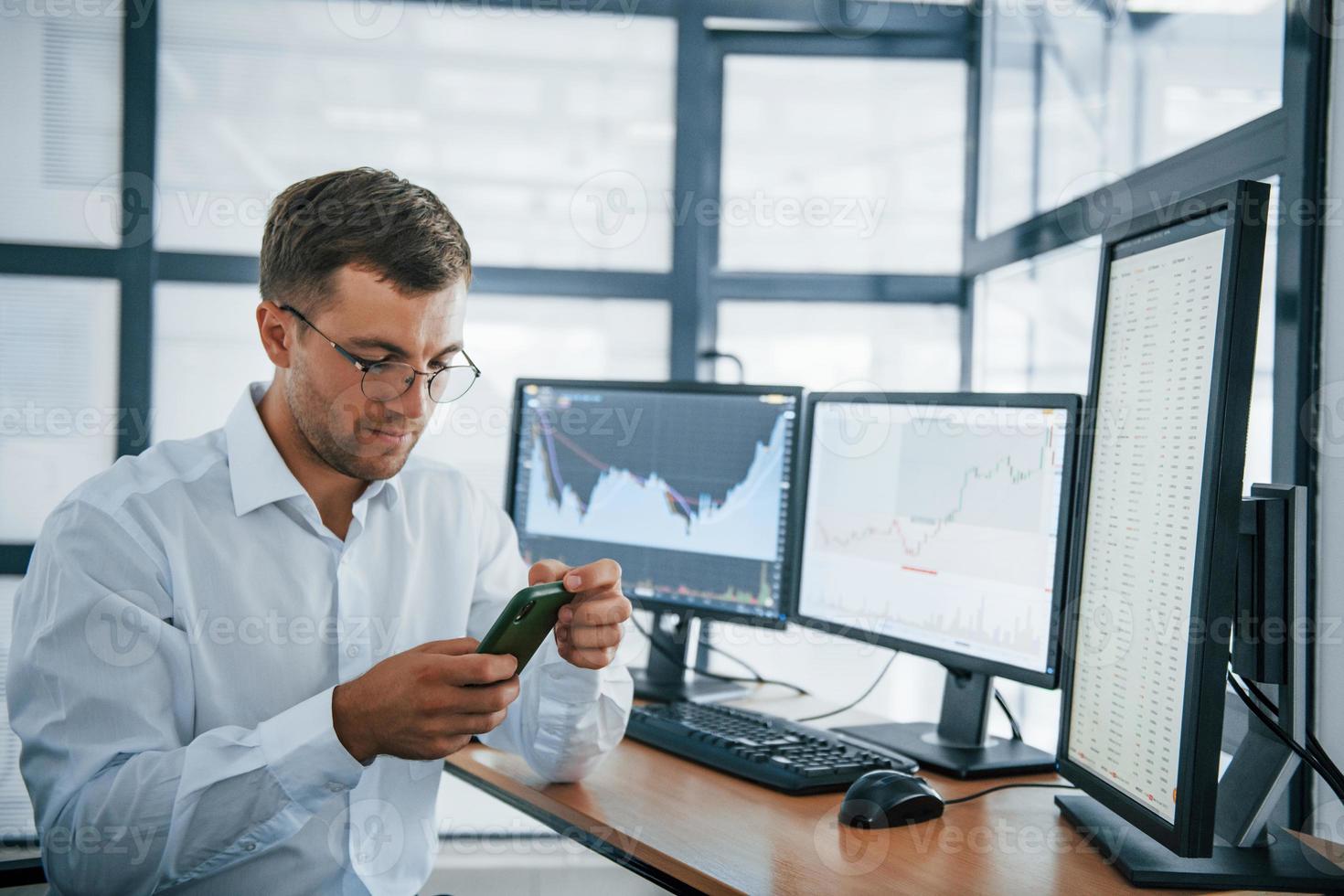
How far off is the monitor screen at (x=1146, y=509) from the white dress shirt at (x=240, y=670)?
0.64m

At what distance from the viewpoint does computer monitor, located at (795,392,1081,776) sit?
1.40m

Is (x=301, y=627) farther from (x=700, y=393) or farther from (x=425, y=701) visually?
(x=700, y=393)

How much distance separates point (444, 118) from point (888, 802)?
2041 mm

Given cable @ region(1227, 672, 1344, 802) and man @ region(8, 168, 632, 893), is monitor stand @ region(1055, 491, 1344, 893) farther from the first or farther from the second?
man @ region(8, 168, 632, 893)

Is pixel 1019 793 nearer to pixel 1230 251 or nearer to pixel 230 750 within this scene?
pixel 1230 251

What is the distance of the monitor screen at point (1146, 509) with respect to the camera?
1.02 m

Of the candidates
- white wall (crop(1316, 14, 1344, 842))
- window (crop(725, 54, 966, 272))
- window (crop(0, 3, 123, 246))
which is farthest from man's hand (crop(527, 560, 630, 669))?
window (crop(0, 3, 123, 246))

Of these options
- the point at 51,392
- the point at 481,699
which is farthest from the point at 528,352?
the point at 481,699

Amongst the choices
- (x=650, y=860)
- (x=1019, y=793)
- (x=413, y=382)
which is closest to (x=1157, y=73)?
(x=1019, y=793)

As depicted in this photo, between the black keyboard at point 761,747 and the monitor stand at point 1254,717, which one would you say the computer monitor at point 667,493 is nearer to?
the black keyboard at point 761,747

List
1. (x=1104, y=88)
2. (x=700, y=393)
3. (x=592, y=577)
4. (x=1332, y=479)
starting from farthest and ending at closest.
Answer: (x=1104, y=88), (x=700, y=393), (x=1332, y=479), (x=592, y=577)

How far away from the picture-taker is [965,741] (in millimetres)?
1539

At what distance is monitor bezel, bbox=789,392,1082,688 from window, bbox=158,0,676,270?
3.43 feet

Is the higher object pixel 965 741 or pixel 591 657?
pixel 591 657
